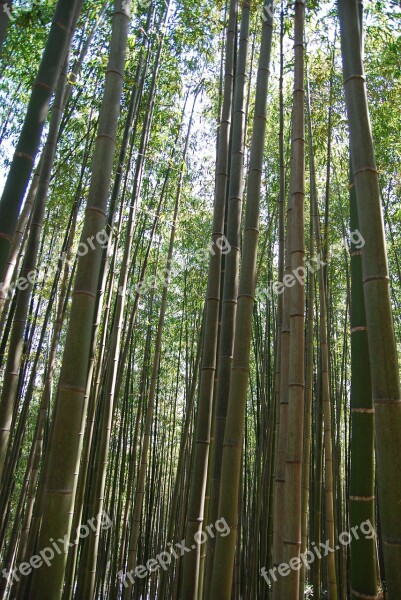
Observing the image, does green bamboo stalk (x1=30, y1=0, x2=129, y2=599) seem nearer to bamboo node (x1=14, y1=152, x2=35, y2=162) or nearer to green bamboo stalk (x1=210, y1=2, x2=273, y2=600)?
bamboo node (x1=14, y1=152, x2=35, y2=162)

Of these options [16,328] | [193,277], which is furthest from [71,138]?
[16,328]

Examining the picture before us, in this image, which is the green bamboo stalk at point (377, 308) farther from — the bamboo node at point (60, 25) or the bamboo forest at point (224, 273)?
the bamboo node at point (60, 25)

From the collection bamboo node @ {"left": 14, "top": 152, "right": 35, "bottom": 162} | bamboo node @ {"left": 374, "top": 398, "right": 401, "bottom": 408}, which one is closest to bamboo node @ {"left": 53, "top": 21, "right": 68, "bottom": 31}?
bamboo node @ {"left": 14, "top": 152, "right": 35, "bottom": 162}

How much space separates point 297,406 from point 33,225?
4.67 ft

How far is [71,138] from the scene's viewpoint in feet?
14.8

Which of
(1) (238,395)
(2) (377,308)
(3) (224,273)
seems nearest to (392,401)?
(2) (377,308)

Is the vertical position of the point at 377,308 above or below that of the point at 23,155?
below

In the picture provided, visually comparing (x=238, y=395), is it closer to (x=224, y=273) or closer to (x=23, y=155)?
(x=224, y=273)

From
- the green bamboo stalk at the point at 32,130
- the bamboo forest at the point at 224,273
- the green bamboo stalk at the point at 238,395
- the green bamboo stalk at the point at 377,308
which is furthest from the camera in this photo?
the green bamboo stalk at the point at 238,395

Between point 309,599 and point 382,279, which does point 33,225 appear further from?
point 309,599

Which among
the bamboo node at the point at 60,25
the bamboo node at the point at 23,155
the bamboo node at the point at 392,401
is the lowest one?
the bamboo node at the point at 392,401

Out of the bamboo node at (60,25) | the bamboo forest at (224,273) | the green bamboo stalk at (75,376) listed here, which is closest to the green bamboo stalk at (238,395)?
the bamboo forest at (224,273)

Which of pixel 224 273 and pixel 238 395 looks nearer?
pixel 238 395

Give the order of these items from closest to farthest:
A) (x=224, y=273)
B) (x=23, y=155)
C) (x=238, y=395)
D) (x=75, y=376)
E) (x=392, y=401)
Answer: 1. (x=392, y=401)
2. (x=75, y=376)
3. (x=23, y=155)
4. (x=238, y=395)
5. (x=224, y=273)
